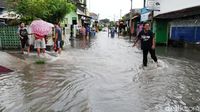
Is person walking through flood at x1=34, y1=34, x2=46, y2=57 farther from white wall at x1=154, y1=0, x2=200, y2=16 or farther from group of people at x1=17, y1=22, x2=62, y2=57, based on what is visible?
white wall at x1=154, y1=0, x2=200, y2=16

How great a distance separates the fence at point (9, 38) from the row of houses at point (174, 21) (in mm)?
11615

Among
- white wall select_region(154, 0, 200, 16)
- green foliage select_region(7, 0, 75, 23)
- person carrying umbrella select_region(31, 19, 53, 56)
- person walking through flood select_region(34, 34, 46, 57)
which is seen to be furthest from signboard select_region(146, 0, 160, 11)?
person walking through flood select_region(34, 34, 46, 57)

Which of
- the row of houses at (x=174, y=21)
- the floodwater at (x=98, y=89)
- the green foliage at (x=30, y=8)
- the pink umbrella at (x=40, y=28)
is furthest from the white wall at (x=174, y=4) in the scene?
the floodwater at (x=98, y=89)

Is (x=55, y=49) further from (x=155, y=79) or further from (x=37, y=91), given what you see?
(x=37, y=91)

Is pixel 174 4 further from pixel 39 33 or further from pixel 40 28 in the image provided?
pixel 39 33

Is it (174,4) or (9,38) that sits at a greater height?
(174,4)

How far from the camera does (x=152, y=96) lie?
28.1 feet

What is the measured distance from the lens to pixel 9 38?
20234 mm

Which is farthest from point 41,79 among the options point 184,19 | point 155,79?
point 184,19

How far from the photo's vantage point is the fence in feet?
65.7

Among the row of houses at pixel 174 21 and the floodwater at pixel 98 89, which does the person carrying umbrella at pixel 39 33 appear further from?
the row of houses at pixel 174 21

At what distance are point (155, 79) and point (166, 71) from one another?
2033mm

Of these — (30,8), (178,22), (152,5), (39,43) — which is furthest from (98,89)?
(152,5)

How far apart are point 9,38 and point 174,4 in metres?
16.7
